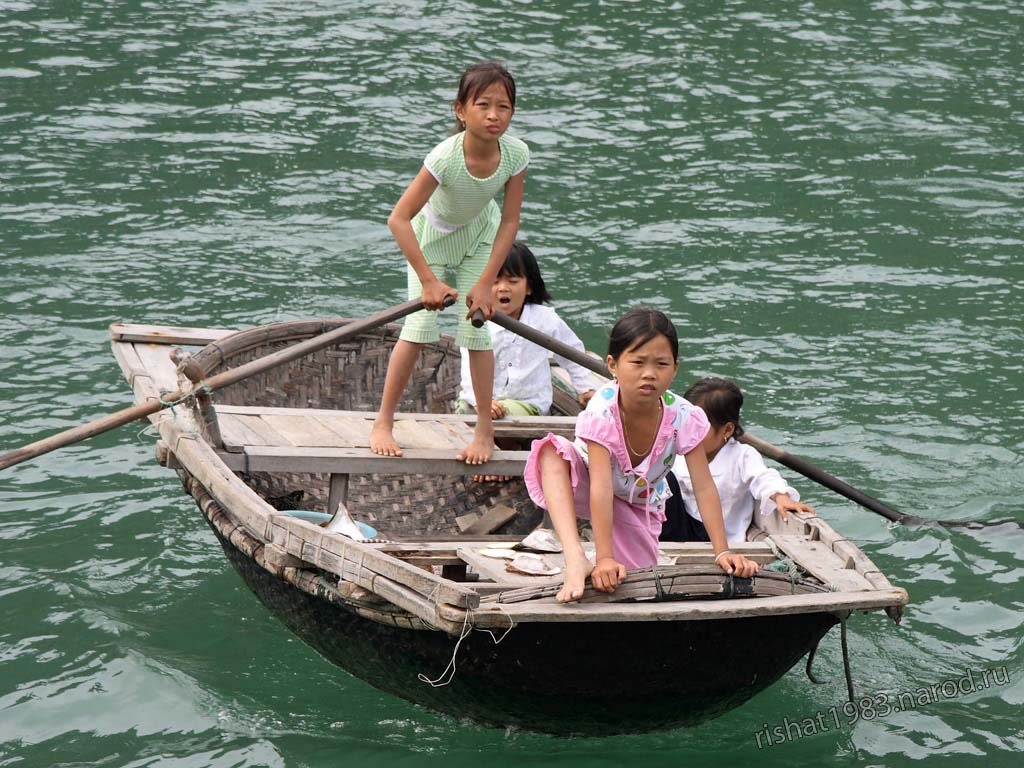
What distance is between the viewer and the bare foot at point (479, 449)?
5.29m

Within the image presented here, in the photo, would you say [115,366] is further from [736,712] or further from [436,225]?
[736,712]

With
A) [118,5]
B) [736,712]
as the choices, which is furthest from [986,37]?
[736,712]

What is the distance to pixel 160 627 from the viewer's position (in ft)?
16.9

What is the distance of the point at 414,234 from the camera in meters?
4.90

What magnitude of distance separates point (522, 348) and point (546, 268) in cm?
284

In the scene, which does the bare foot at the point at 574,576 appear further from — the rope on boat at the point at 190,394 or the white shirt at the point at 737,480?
the rope on boat at the point at 190,394

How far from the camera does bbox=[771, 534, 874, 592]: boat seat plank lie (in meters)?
4.09

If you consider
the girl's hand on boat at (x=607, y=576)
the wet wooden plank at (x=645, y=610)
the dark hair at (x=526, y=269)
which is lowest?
the wet wooden plank at (x=645, y=610)

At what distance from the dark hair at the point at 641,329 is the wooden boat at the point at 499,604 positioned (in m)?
0.62

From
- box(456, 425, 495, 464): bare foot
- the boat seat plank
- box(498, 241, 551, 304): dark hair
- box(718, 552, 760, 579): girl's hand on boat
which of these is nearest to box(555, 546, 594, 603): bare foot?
box(718, 552, 760, 579): girl's hand on boat

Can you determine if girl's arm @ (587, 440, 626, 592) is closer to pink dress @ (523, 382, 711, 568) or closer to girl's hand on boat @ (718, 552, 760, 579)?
pink dress @ (523, 382, 711, 568)

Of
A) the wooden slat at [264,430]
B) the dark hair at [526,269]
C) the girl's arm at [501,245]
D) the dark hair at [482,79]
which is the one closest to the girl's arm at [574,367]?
the dark hair at [526,269]

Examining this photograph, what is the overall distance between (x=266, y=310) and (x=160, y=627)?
318 cm

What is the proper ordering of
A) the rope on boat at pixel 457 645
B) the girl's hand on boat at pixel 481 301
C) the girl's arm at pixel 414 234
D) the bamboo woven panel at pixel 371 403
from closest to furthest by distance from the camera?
the rope on boat at pixel 457 645, the girl's arm at pixel 414 234, the girl's hand on boat at pixel 481 301, the bamboo woven panel at pixel 371 403
